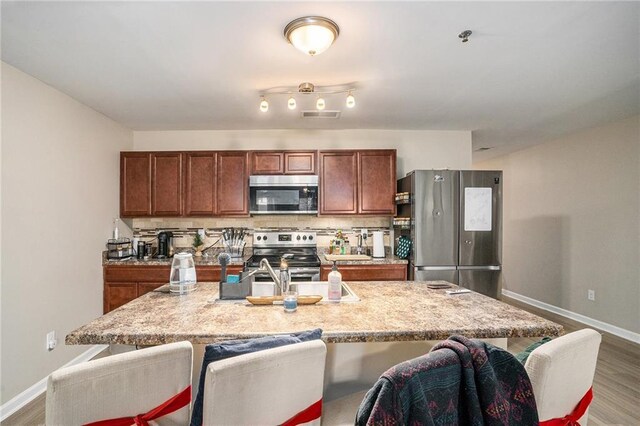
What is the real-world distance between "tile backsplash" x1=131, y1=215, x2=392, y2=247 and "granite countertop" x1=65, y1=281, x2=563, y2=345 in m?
2.29

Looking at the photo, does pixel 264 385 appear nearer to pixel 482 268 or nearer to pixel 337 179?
pixel 337 179

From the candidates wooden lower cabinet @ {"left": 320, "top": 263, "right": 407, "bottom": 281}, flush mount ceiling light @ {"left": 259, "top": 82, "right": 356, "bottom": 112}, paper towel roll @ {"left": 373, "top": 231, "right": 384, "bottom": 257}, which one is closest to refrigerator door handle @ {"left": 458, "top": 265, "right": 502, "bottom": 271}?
wooden lower cabinet @ {"left": 320, "top": 263, "right": 407, "bottom": 281}

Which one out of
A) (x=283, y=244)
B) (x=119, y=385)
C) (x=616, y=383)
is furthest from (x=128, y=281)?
(x=616, y=383)

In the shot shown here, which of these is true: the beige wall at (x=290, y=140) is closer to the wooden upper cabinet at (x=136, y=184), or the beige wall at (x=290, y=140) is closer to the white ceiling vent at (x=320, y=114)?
the wooden upper cabinet at (x=136, y=184)

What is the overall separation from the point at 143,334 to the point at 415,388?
3.52ft

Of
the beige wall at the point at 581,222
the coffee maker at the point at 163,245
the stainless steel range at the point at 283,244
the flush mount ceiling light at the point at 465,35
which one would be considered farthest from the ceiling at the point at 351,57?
the stainless steel range at the point at 283,244

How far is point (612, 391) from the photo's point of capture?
2.51 metres

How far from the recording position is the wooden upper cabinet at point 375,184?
3.79m

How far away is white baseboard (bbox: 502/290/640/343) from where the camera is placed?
3.53m

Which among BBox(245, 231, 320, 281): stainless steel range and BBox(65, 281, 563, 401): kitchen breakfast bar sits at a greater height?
BBox(245, 231, 320, 281): stainless steel range

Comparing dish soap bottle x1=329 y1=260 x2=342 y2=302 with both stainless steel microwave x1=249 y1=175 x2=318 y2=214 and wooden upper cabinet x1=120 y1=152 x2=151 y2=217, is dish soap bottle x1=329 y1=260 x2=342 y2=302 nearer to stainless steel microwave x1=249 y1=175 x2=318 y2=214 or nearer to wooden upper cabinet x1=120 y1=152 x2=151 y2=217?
stainless steel microwave x1=249 y1=175 x2=318 y2=214

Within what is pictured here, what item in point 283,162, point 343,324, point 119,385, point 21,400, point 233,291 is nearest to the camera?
point 119,385

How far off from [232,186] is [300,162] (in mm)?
838

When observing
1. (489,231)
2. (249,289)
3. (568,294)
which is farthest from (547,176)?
(249,289)
